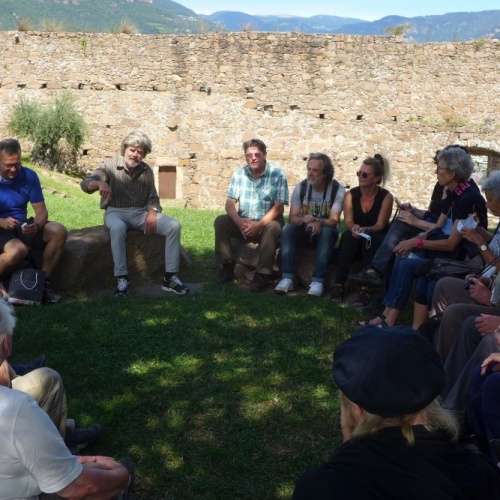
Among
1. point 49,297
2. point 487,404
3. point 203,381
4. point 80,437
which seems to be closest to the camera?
point 487,404

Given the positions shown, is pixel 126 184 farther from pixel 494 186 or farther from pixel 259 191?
pixel 494 186

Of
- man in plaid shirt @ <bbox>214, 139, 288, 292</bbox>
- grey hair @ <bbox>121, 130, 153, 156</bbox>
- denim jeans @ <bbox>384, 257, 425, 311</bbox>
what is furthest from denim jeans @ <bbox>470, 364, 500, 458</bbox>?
grey hair @ <bbox>121, 130, 153, 156</bbox>

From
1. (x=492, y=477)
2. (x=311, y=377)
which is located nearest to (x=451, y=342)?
(x=311, y=377)

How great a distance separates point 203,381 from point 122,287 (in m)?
2.08

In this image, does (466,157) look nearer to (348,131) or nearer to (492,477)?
(492,477)

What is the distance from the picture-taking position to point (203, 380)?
4672mm

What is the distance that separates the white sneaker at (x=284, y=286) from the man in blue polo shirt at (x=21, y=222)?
1.88 m

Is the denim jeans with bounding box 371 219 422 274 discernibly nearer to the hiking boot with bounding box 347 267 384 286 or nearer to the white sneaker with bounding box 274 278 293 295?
the hiking boot with bounding box 347 267 384 286

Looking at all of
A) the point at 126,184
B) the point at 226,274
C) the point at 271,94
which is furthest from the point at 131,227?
the point at 271,94

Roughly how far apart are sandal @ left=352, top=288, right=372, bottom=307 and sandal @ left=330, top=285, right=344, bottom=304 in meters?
0.15

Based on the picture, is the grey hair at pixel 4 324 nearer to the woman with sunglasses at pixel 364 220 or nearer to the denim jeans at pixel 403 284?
the denim jeans at pixel 403 284

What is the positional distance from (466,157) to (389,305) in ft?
4.10

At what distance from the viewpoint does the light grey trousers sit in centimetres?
660

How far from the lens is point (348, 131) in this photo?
15.8m
